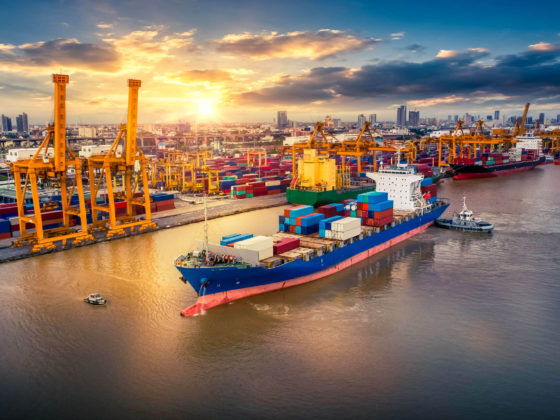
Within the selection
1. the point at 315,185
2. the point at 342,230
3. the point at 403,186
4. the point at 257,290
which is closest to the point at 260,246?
the point at 257,290

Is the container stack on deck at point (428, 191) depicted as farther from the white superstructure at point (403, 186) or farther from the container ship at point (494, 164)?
the container ship at point (494, 164)

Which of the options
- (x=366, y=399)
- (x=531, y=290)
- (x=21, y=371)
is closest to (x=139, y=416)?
(x=21, y=371)

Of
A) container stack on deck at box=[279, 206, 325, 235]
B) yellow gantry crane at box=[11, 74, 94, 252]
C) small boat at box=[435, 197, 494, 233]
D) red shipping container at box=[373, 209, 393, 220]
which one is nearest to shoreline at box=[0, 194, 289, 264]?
yellow gantry crane at box=[11, 74, 94, 252]

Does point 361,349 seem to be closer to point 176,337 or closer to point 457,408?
point 457,408

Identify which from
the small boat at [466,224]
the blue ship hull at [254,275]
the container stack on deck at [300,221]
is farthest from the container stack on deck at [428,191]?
the container stack on deck at [300,221]

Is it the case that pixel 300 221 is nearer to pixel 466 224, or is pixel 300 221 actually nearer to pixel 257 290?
pixel 257 290
